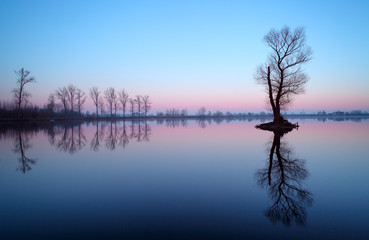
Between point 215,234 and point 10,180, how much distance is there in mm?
5732

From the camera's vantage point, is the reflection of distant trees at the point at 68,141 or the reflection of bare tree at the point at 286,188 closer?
the reflection of bare tree at the point at 286,188

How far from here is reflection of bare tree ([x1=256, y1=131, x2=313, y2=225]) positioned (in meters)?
3.65

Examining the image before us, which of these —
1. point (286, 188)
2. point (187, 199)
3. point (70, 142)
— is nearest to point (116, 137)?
point (70, 142)

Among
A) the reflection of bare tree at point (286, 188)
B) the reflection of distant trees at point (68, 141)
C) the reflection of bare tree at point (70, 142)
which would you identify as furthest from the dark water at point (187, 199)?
the reflection of distant trees at point (68, 141)

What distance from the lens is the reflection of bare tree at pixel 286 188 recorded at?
3.65 m

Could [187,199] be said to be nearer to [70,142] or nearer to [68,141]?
[70,142]

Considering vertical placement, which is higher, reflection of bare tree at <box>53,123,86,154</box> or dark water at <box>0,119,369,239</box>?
reflection of bare tree at <box>53,123,86,154</box>

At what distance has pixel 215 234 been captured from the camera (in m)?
3.05

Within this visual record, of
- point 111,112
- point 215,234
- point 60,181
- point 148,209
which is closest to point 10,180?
point 60,181

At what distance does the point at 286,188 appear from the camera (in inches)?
190

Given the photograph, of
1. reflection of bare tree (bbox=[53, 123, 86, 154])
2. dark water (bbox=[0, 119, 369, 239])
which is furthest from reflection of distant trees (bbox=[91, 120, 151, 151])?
dark water (bbox=[0, 119, 369, 239])

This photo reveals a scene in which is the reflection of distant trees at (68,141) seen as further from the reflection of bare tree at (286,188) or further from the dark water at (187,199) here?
the reflection of bare tree at (286,188)

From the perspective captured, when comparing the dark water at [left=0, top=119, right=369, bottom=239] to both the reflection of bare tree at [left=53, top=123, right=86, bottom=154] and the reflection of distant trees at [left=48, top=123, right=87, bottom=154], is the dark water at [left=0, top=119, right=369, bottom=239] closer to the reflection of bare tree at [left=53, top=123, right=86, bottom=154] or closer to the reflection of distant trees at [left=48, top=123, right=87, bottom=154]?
the reflection of bare tree at [left=53, top=123, right=86, bottom=154]

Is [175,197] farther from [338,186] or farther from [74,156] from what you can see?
[74,156]
